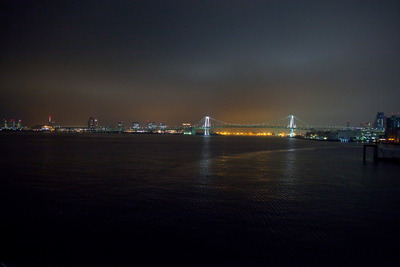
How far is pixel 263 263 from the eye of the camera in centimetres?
467

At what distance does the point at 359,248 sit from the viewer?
17.6 ft

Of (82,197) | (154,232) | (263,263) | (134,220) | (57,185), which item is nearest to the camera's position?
(263,263)

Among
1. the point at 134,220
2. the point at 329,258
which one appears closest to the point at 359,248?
the point at 329,258

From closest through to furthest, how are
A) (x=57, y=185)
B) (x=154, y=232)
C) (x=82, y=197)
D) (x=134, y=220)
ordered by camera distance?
1. (x=154, y=232)
2. (x=134, y=220)
3. (x=82, y=197)
4. (x=57, y=185)

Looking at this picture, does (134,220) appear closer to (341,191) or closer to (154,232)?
(154,232)

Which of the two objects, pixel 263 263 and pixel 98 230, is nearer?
pixel 263 263

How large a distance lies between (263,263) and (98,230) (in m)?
3.43

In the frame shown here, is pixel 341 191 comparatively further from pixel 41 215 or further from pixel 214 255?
pixel 41 215

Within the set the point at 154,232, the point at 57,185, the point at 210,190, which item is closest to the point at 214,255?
the point at 154,232

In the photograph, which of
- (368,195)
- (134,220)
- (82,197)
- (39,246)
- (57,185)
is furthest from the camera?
(57,185)

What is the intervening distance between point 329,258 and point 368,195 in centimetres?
611

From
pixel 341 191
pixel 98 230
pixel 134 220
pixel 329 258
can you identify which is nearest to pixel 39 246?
pixel 98 230

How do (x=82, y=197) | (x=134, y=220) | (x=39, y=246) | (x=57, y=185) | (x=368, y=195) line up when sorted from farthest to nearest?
1. (x=57, y=185)
2. (x=368, y=195)
3. (x=82, y=197)
4. (x=134, y=220)
5. (x=39, y=246)

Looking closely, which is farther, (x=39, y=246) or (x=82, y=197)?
(x=82, y=197)
